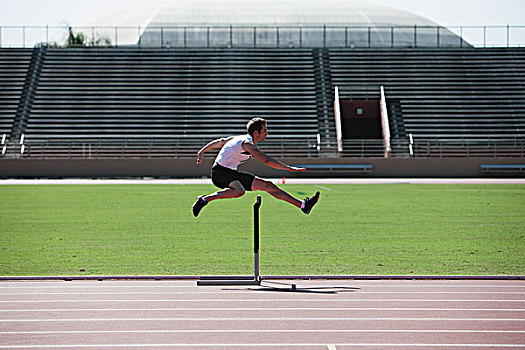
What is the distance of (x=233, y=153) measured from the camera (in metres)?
7.79

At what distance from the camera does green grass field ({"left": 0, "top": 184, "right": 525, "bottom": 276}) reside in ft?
32.1

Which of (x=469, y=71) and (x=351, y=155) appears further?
(x=469, y=71)

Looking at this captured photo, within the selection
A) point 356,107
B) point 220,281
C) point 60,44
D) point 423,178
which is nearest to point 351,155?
point 423,178

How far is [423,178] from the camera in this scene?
124ft

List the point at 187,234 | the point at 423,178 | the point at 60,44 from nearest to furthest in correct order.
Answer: the point at 187,234 < the point at 423,178 < the point at 60,44

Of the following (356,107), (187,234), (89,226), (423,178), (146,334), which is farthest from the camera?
(356,107)

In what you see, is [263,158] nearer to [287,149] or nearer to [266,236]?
[266,236]

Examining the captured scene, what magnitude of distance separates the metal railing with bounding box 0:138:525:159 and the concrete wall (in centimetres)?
67

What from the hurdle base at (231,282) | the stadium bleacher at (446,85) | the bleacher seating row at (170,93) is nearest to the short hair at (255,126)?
the hurdle base at (231,282)

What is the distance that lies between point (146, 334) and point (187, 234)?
7489mm

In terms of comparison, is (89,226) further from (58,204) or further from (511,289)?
(511,289)

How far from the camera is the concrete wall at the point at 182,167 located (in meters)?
37.9

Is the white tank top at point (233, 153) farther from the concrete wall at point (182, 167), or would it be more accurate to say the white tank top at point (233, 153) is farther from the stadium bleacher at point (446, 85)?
the stadium bleacher at point (446, 85)

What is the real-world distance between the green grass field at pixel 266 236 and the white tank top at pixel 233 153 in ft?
6.10
